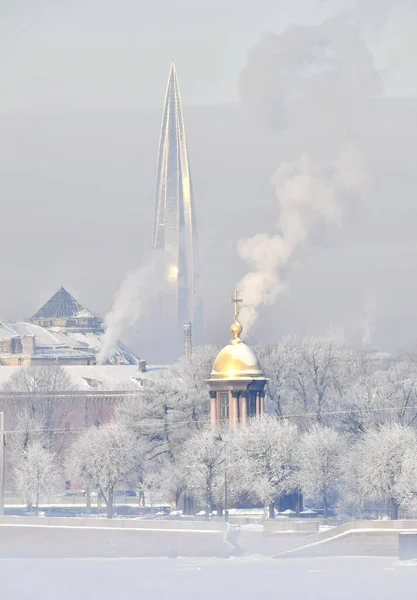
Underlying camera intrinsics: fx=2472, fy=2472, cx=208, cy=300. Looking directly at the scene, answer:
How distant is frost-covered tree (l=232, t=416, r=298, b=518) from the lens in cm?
16225

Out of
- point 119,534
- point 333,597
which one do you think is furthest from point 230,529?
point 333,597

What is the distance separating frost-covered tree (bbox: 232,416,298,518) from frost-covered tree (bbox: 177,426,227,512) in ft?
4.16

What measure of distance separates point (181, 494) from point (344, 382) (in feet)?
55.3

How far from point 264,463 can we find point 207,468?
4181mm

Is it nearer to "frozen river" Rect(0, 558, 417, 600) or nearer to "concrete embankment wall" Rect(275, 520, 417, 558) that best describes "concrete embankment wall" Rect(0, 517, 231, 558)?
"frozen river" Rect(0, 558, 417, 600)

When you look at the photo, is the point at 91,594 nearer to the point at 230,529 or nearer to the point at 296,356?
the point at 230,529

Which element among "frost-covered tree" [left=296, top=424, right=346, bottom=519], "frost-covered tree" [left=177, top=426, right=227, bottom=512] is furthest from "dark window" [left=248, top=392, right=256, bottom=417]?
"frost-covered tree" [left=296, top=424, right=346, bottom=519]

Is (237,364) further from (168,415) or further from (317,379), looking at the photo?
(317,379)

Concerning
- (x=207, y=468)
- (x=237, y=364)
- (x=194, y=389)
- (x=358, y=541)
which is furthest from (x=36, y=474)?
(x=358, y=541)

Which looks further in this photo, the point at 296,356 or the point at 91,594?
the point at 296,356

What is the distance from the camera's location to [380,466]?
160375 mm

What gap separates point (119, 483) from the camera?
581 feet

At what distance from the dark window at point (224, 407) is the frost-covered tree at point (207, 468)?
2197 mm

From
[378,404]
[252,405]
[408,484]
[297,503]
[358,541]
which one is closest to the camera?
[358,541]
